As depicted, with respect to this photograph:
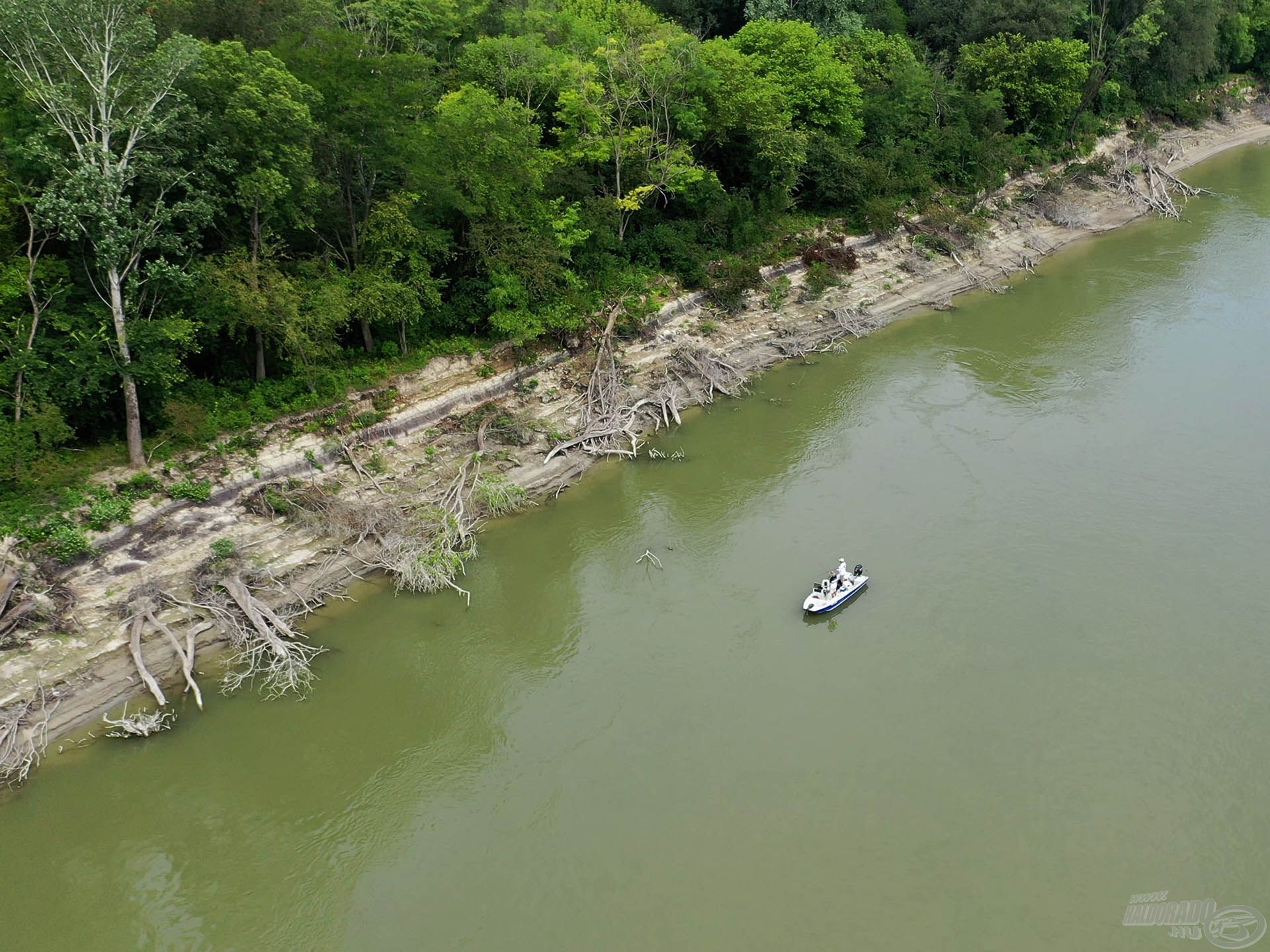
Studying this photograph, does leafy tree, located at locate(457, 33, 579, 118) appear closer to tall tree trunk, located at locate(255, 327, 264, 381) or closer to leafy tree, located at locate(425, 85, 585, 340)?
leafy tree, located at locate(425, 85, 585, 340)

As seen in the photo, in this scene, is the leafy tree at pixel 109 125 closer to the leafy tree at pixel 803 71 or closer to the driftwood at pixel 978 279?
the leafy tree at pixel 803 71

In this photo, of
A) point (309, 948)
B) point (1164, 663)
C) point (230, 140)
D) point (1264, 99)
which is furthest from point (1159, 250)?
point (309, 948)

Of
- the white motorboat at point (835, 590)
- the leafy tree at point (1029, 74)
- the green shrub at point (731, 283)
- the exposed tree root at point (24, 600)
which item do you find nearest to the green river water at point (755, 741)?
the white motorboat at point (835, 590)

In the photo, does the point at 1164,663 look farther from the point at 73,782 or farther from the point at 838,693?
the point at 73,782

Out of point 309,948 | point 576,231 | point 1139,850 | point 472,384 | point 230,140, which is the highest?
point 230,140

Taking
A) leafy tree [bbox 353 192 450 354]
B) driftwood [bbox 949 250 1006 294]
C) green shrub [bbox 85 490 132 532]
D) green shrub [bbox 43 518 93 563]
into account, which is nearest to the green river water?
green shrub [bbox 43 518 93 563]

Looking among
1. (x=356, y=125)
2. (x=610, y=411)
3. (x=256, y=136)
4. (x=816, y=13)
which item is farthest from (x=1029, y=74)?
(x=256, y=136)
